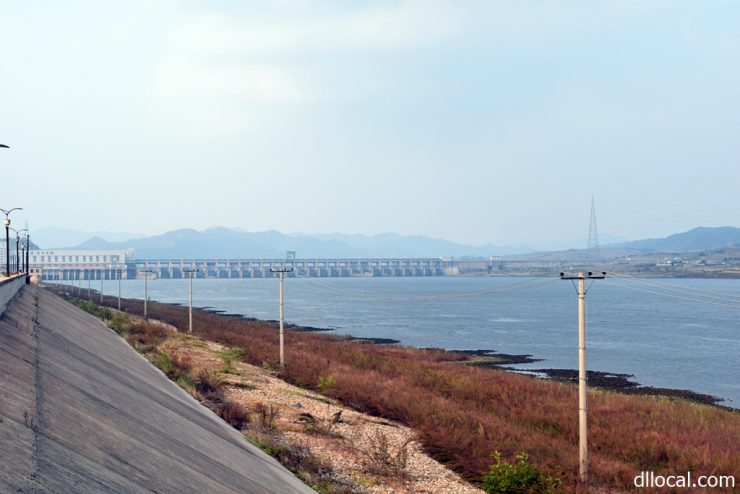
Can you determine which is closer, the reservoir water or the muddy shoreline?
the muddy shoreline

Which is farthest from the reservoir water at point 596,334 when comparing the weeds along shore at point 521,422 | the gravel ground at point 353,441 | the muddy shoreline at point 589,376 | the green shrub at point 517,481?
the green shrub at point 517,481

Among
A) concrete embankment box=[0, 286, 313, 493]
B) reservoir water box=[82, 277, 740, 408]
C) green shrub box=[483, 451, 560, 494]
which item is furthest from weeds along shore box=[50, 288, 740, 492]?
reservoir water box=[82, 277, 740, 408]

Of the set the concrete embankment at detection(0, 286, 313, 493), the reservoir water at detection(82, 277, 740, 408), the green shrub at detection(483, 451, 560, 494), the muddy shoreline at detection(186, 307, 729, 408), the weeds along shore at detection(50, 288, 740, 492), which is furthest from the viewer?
the reservoir water at detection(82, 277, 740, 408)

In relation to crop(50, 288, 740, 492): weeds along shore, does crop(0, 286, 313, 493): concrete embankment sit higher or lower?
higher

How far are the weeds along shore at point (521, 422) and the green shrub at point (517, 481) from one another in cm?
13

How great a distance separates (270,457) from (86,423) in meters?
6.07

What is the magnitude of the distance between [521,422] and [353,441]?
23.7ft

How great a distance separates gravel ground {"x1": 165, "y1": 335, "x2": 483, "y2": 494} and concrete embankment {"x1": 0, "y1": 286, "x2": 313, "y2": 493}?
217 centimetres

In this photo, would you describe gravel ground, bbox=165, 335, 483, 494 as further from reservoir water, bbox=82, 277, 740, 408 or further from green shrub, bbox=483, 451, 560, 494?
reservoir water, bbox=82, 277, 740, 408

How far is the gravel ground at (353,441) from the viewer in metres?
14.8

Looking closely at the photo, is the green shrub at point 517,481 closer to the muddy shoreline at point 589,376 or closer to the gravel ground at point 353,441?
the gravel ground at point 353,441

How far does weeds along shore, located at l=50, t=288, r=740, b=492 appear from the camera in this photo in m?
16.8

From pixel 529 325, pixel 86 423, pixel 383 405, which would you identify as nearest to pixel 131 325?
pixel 383 405

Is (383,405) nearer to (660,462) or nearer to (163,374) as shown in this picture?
(163,374)
